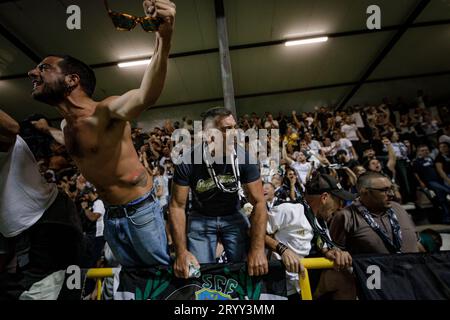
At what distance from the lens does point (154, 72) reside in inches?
53.8

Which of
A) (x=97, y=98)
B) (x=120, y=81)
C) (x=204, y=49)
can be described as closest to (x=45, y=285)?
(x=204, y=49)

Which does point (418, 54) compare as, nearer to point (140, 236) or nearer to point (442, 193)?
point (442, 193)

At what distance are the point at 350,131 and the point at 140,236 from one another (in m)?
8.37

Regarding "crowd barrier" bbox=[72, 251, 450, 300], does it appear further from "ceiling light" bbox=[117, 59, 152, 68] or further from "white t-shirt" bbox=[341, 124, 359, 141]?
"white t-shirt" bbox=[341, 124, 359, 141]

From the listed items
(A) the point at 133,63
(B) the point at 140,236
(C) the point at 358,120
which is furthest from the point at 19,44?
(C) the point at 358,120

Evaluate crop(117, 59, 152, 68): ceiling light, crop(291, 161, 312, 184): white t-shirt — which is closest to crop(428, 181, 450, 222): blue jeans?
crop(291, 161, 312, 184): white t-shirt

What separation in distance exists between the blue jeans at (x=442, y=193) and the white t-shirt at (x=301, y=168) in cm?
262

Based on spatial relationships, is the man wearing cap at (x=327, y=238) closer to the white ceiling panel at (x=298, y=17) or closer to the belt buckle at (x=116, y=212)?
the belt buckle at (x=116, y=212)

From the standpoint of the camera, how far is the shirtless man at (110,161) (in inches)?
67.5

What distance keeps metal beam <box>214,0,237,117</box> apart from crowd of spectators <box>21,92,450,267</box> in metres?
1.72

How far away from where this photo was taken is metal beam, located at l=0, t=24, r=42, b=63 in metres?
5.88

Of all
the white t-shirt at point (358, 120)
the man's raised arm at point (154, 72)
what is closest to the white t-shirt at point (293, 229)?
the man's raised arm at point (154, 72)

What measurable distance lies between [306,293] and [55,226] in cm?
172
